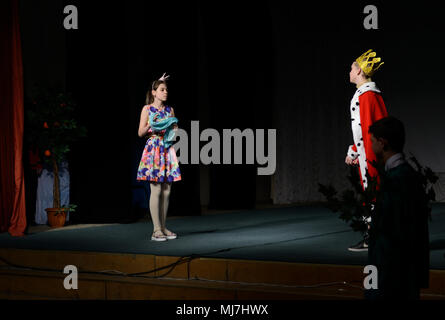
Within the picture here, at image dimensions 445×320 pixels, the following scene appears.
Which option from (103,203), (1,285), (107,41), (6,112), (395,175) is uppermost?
(107,41)

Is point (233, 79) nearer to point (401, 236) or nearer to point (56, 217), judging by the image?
point (56, 217)

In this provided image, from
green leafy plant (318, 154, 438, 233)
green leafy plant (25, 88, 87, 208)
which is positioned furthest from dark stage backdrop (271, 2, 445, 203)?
green leafy plant (318, 154, 438, 233)

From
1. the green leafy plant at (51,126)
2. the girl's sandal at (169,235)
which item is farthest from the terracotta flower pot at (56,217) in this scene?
the girl's sandal at (169,235)

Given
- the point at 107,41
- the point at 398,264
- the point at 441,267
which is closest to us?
the point at 398,264

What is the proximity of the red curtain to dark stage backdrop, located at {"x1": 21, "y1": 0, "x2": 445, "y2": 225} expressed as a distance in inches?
28.1

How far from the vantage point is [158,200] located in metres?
5.03

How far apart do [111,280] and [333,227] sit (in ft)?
8.22

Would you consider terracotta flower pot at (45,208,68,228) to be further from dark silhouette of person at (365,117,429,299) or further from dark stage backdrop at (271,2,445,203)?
dark silhouette of person at (365,117,429,299)

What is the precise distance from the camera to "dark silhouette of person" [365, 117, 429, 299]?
220 cm

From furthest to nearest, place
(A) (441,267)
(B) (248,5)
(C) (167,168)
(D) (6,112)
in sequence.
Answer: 1. (B) (248,5)
2. (D) (6,112)
3. (C) (167,168)
4. (A) (441,267)

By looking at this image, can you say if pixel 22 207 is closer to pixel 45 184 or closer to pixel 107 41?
pixel 45 184

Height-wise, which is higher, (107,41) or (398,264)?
(107,41)

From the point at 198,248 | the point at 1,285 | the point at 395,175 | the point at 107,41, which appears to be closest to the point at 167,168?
the point at 198,248

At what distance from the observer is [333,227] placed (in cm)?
591
